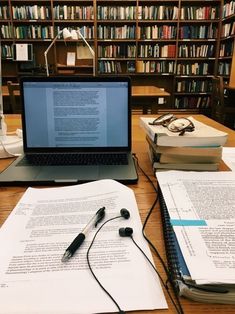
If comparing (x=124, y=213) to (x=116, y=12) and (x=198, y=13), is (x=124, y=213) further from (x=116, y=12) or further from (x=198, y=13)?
(x=198, y=13)

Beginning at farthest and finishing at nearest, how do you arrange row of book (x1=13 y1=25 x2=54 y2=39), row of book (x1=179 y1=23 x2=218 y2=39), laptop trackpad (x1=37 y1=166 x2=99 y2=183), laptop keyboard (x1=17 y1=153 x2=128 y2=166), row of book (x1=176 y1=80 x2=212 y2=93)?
row of book (x1=176 y1=80 x2=212 y2=93) < row of book (x1=179 y1=23 x2=218 y2=39) < row of book (x1=13 y1=25 x2=54 y2=39) < laptop keyboard (x1=17 y1=153 x2=128 y2=166) < laptop trackpad (x1=37 y1=166 x2=99 y2=183)

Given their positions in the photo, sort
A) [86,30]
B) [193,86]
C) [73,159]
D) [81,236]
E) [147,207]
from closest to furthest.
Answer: [81,236]
[147,207]
[73,159]
[86,30]
[193,86]

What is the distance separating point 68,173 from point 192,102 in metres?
4.62

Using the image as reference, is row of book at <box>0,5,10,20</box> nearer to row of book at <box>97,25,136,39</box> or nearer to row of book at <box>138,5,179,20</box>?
row of book at <box>97,25,136,39</box>

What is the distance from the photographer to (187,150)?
727mm

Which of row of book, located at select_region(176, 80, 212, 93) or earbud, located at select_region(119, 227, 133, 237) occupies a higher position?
row of book, located at select_region(176, 80, 212, 93)

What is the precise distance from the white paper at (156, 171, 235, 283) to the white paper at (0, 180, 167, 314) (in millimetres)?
67

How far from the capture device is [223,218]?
49 cm

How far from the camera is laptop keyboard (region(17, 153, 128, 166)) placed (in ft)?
2.67

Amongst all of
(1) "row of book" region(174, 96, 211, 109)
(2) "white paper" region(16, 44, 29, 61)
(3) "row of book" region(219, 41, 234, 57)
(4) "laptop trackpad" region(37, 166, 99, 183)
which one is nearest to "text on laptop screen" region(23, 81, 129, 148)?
(4) "laptop trackpad" region(37, 166, 99, 183)

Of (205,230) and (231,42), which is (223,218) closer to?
(205,230)

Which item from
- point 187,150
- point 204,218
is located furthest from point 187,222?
point 187,150

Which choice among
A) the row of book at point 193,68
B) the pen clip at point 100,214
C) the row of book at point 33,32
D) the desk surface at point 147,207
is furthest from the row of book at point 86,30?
the pen clip at point 100,214

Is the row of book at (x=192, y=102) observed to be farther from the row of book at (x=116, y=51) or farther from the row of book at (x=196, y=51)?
the row of book at (x=116, y=51)
